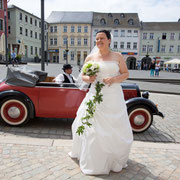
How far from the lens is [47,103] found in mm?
4066

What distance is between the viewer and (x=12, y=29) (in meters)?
38.3

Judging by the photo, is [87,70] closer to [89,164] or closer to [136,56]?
[89,164]

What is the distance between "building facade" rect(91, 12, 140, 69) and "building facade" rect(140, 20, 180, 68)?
6.41ft

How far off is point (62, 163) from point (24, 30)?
4325 cm

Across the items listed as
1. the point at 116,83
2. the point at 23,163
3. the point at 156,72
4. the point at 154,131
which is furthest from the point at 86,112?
the point at 156,72

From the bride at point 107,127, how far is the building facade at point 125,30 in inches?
1764

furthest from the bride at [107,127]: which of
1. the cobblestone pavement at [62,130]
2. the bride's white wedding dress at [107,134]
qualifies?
the cobblestone pavement at [62,130]

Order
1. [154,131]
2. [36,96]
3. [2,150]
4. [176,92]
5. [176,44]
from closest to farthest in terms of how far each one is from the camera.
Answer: [2,150], [36,96], [154,131], [176,92], [176,44]

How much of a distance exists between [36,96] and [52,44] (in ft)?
161

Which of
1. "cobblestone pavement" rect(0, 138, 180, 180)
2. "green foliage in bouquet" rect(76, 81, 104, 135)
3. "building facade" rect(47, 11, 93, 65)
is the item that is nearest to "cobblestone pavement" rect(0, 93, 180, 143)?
"cobblestone pavement" rect(0, 138, 180, 180)

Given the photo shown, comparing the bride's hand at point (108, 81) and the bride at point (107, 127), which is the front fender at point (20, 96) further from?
the bride's hand at point (108, 81)

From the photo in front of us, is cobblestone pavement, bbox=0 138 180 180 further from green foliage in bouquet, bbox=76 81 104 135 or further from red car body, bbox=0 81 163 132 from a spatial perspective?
red car body, bbox=0 81 163 132

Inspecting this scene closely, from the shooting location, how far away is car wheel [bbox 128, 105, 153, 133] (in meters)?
4.07

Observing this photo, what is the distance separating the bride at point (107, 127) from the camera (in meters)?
2.41
